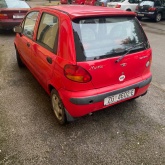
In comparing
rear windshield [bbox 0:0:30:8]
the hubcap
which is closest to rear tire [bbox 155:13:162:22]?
rear windshield [bbox 0:0:30:8]

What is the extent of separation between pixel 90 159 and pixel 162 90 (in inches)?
93.1

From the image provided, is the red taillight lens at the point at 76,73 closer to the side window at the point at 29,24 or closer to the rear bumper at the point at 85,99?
the rear bumper at the point at 85,99

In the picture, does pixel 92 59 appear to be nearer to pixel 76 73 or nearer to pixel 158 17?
pixel 76 73

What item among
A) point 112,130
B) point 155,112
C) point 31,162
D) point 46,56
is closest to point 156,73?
point 155,112

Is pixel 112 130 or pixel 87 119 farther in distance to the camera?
pixel 87 119

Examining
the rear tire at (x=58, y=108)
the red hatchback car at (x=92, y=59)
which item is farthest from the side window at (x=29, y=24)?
the rear tire at (x=58, y=108)

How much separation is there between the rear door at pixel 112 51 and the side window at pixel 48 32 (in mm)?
478

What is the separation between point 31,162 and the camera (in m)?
2.37

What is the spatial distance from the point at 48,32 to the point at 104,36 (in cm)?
91

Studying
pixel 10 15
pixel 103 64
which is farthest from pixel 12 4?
pixel 103 64

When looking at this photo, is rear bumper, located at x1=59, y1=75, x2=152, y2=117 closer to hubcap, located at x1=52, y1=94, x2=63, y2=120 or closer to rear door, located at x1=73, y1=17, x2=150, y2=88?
rear door, located at x1=73, y1=17, x2=150, y2=88

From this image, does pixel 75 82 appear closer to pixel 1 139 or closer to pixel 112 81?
pixel 112 81

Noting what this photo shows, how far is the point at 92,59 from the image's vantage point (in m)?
2.44

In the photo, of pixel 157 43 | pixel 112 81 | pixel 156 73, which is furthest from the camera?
pixel 157 43
